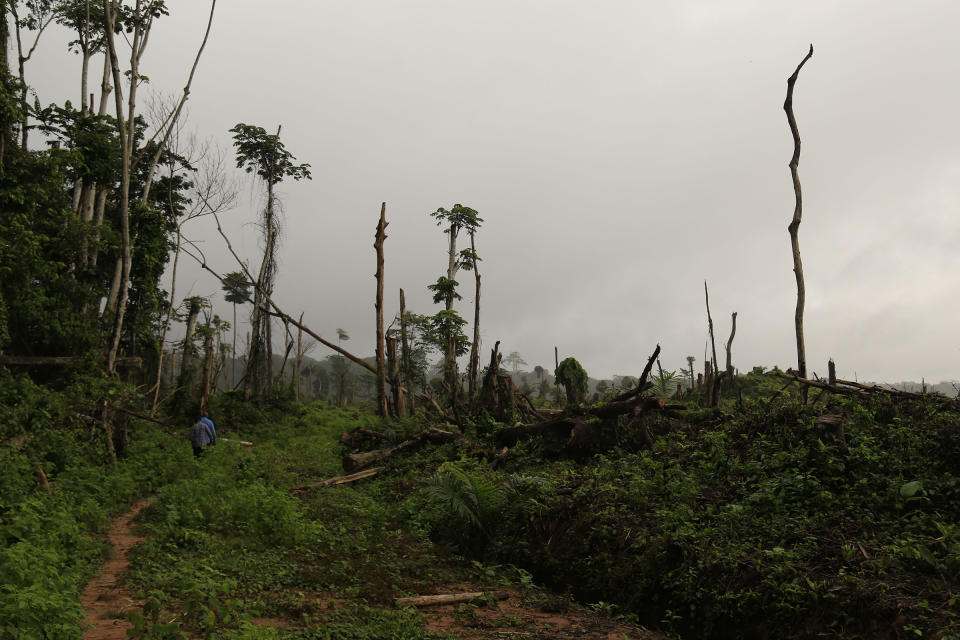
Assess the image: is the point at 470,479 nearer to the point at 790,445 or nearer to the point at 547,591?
the point at 547,591

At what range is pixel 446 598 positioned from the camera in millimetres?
6422

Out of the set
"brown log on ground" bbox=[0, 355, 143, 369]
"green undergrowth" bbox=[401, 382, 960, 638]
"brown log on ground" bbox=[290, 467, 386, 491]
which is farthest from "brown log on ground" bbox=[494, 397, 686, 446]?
"brown log on ground" bbox=[0, 355, 143, 369]

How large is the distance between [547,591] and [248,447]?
55.3 feet

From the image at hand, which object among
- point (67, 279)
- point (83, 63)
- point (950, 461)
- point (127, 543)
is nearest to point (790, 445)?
point (950, 461)

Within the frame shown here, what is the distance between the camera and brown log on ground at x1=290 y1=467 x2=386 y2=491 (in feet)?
40.9

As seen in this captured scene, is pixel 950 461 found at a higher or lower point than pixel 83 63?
lower

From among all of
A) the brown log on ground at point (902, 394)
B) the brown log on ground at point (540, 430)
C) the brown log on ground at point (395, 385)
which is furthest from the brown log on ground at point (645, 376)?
the brown log on ground at point (395, 385)

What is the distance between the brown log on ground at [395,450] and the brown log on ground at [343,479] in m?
0.32

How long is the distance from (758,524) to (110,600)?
23.7 ft

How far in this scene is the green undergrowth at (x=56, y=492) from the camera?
4.15m

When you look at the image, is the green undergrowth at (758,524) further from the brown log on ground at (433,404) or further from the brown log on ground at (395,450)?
the brown log on ground at (433,404)

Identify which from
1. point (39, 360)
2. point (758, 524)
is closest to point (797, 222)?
point (758, 524)

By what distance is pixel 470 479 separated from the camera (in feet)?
31.0

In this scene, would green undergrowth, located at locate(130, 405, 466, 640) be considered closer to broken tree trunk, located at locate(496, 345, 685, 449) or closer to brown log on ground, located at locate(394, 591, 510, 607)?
brown log on ground, located at locate(394, 591, 510, 607)
